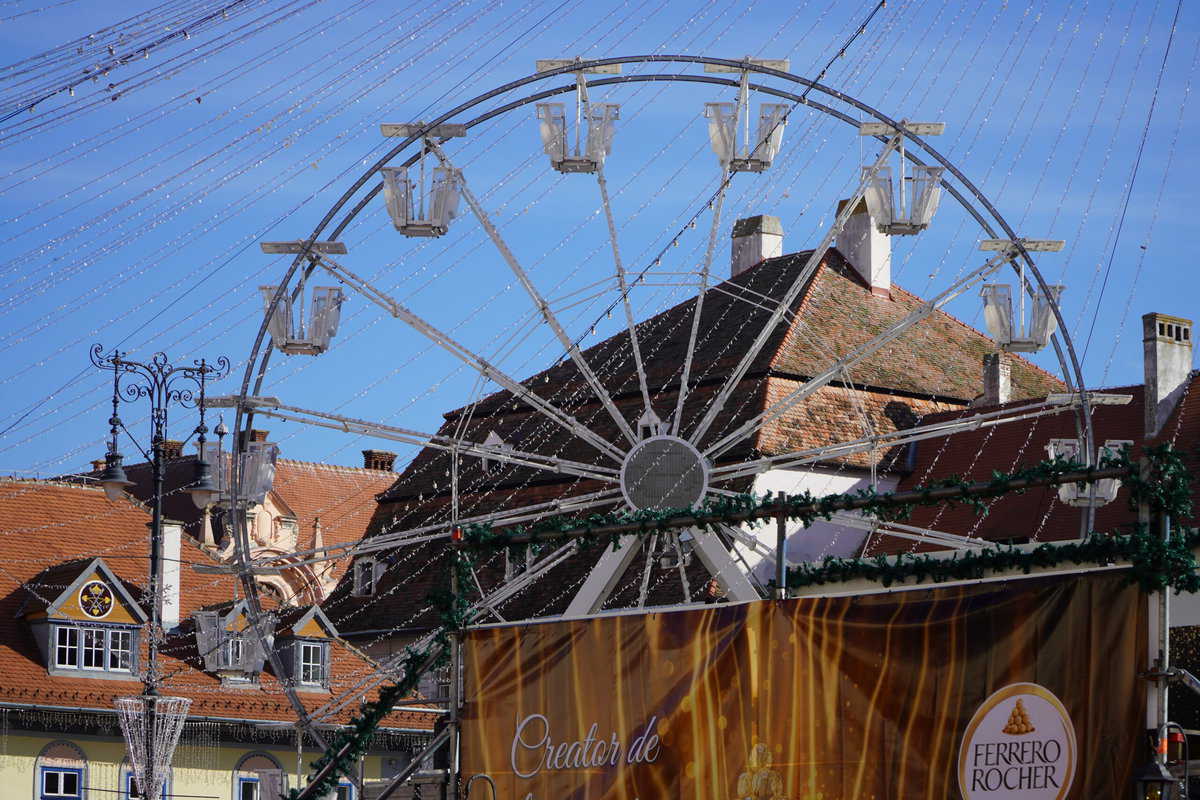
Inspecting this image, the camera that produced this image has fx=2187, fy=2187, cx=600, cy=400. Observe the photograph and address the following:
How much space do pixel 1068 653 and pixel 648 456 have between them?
14017 mm

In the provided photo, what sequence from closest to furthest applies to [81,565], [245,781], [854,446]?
[854,446] → [81,565] → [245,781]

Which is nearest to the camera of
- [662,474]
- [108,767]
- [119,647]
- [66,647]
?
[662,474]

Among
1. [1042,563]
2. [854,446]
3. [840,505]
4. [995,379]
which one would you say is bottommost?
[1042,563]

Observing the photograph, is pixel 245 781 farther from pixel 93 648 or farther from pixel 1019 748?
pixel 1019 748

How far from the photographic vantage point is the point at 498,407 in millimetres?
50844

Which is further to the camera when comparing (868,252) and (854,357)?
(868,252)

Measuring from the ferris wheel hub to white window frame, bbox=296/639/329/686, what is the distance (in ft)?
56.9

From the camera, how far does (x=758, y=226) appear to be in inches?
2213

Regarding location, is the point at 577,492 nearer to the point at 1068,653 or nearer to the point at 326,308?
the point at 326,308

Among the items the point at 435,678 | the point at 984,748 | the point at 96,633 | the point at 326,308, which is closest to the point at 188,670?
the point at 96,633

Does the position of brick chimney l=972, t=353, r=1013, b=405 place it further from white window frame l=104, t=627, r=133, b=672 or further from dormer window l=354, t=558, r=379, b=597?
white window frame l=104, t=627, r=133, b=672

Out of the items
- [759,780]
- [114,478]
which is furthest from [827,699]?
[114,478]

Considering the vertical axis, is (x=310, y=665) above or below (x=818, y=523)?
below

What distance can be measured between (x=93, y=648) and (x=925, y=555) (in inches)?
974
